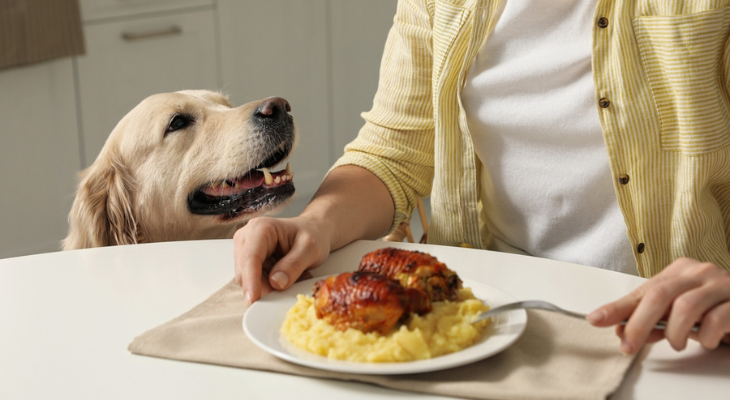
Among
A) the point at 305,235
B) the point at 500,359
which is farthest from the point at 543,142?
the point at 500,359

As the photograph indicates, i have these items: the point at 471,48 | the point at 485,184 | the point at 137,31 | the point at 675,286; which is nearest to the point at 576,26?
the point at 471,48

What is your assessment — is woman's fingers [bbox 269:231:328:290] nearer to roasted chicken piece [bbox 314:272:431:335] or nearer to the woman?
the woman

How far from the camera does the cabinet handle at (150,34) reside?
122 inches

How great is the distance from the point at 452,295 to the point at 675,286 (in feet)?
0.63

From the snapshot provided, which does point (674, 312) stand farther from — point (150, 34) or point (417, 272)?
point (150, 34)

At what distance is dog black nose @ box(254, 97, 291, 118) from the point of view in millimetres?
1517

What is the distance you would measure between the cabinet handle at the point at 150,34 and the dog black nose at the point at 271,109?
1786mm

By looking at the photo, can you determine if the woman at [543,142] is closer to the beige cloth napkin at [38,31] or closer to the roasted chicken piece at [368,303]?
the roasted chicken piece at [368,303]

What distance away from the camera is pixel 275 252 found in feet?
2.96

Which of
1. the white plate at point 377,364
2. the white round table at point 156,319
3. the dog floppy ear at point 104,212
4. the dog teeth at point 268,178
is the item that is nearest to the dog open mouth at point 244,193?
the dog teeth at point 268,178

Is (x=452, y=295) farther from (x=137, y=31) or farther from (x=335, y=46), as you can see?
(x=335, y=46)

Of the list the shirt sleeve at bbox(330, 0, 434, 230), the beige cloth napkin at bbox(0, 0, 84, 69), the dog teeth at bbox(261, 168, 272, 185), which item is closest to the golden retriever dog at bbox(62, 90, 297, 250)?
the dog teeth at bbox(261, 168, 272, 185)

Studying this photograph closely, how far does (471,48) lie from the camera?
44.8 inches

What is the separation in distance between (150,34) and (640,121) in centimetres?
257
